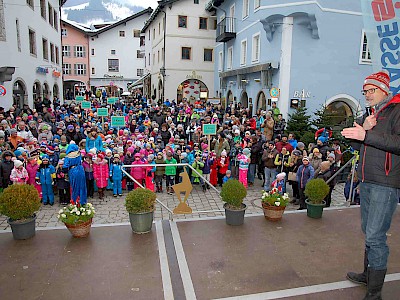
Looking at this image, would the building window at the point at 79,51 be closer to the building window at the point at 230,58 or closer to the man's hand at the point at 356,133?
the building window at the point at 230,58

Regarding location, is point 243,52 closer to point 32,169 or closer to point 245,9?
point 245,9

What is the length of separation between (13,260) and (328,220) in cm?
577

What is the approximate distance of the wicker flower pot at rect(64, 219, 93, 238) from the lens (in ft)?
19.2

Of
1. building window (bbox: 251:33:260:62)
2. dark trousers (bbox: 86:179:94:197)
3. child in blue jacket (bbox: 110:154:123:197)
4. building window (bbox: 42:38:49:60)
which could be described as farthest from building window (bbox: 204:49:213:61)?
dark trousers (bbox: 86:179:94:197)

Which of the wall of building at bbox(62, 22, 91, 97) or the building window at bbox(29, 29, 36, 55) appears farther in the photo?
the wall of building at bbox(62, 22, 91, 97)

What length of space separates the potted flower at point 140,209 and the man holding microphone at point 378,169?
3.63m

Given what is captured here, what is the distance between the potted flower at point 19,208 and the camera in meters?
5.81

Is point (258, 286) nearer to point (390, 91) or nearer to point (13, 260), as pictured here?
point (390, 91)

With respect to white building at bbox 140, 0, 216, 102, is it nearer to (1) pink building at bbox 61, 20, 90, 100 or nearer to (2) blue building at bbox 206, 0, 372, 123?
(2) blue building at bbox 206, 0, 372, 123

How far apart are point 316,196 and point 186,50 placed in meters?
27.7

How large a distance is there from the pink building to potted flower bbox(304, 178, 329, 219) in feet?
163

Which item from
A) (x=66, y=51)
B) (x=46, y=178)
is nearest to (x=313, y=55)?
(x=46, y=178)

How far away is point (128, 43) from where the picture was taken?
173 feet

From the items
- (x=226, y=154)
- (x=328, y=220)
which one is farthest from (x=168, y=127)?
(x=328, y=220)
